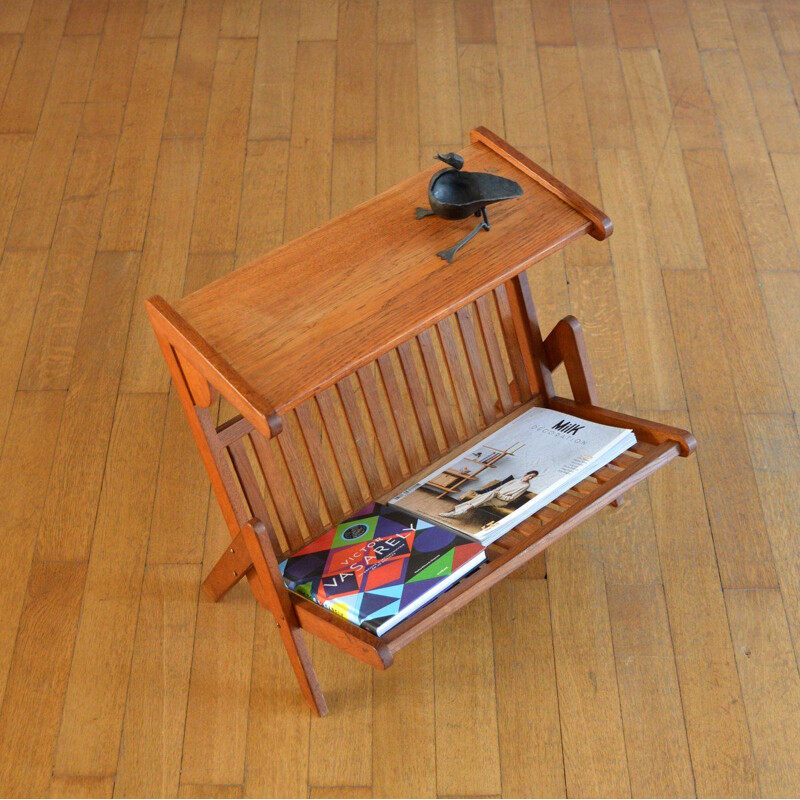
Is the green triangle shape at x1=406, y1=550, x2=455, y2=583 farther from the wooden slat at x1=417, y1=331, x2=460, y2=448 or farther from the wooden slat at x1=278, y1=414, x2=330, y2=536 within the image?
the wooden slat at x1=417, y1=331, x2=460, y2=448

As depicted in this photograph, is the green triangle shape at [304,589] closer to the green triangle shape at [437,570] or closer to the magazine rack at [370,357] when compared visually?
the magazine rack at [370,357]

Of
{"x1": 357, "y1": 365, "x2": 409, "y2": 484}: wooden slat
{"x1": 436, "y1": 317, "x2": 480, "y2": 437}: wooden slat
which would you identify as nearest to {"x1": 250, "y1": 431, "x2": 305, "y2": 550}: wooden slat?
{"x1": 357, "y1": 365, "x2": 409, "y2": 484}: wooden slat

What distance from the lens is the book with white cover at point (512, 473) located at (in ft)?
7.15

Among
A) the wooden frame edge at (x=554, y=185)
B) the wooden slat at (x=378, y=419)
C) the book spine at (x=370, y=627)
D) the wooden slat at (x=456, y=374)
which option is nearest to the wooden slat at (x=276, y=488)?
the wooden slat at (x=378, y=419)

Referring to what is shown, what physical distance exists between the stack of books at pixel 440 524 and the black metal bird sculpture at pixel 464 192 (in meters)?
0.53

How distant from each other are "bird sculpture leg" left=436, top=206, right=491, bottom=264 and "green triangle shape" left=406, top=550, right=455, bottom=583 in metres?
0.57

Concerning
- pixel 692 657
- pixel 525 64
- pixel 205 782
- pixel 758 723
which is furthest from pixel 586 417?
pixel 525 64

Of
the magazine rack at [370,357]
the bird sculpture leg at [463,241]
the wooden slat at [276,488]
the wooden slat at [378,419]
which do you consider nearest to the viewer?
the magazine rack at [370,357]

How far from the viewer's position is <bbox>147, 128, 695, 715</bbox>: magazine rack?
6.11ft

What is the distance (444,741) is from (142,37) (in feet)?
9.91

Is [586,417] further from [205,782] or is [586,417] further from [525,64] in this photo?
[525,64]

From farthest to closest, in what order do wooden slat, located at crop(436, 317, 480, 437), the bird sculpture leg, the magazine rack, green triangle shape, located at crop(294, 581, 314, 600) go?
1. wooden slat, located at crop(436, 317, 480, 437)
2. green triangle shape, located at crop(294, 581, 314, 600)
3. the bird sculpture leg
4. the magazine rack

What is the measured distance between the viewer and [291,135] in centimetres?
376

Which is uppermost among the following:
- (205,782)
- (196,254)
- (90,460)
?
(196,254)
